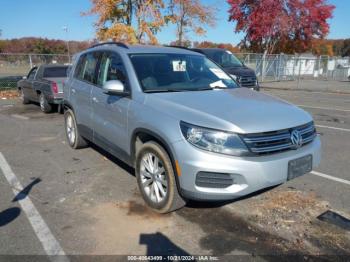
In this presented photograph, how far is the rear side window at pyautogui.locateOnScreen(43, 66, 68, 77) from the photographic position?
10672 mm

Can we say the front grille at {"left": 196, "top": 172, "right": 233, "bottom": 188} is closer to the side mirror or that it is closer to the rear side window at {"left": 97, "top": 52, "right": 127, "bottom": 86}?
the side mirror

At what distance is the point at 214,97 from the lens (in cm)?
404

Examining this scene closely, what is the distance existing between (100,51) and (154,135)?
224 cm

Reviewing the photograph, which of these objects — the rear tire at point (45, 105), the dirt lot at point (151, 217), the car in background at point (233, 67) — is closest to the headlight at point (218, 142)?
the dirt lot at point (151, 217)

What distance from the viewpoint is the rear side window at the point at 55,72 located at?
35.0 ft

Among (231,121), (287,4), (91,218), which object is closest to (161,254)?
(91,218)

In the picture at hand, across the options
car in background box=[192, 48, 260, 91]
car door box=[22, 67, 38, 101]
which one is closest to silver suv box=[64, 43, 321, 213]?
car in background box=[192, 48, 260, 91]

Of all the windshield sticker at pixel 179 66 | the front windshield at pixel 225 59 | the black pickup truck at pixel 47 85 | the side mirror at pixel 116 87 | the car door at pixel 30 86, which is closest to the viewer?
the side mirror at pixel 116 87

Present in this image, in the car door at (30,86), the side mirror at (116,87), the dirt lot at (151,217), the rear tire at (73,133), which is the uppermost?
the side mirror at (116,87)

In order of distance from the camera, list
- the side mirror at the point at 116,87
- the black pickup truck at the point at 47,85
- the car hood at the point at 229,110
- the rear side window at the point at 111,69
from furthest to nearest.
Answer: the black pickup truck at the point at 47,85, the rear side window at the point at 111,69, the side mirror at the point at 116,87, the car hood at the point at 229,110

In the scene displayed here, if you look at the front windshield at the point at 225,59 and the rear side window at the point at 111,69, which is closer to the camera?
the rear side window at the point at 111,69

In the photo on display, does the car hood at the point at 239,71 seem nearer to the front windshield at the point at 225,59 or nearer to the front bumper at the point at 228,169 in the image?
the front windshield at the point at 225,59

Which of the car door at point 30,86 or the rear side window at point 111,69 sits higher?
the rear side window at point 111,69

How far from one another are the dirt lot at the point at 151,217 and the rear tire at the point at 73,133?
56 cm
